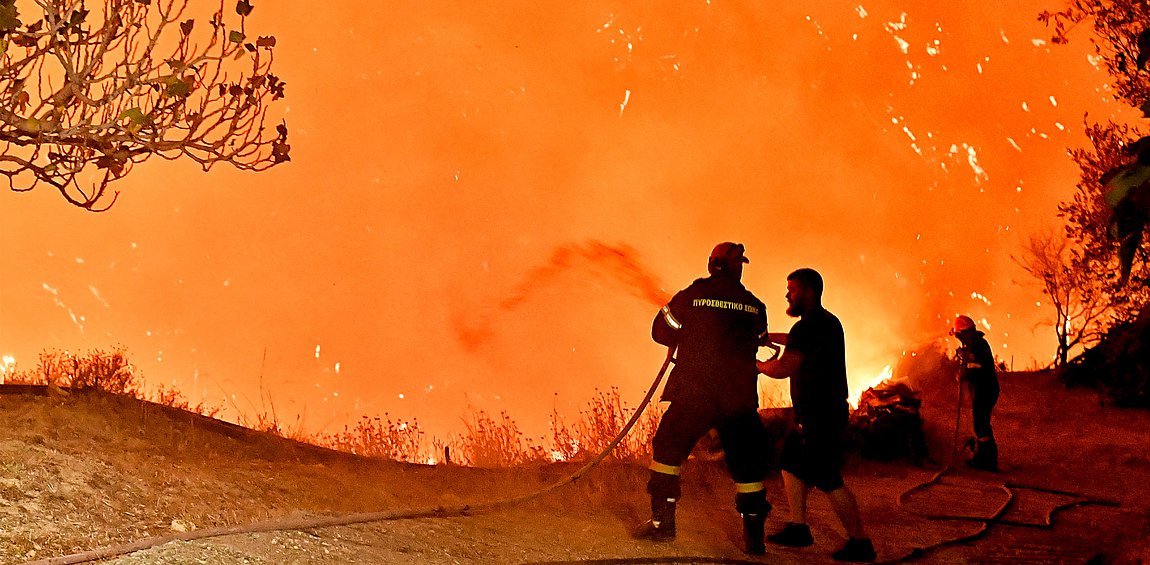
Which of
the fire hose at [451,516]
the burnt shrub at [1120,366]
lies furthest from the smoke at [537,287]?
the fire hose at [451,516]

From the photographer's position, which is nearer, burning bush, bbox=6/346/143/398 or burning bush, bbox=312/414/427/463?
burning bush, bbox=6/346/143/398

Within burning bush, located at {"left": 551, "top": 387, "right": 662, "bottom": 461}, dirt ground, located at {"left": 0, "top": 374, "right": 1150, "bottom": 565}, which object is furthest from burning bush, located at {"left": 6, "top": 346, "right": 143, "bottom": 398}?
burning bush, located at {"left": 551, "top": 387, "right": 662, "bottom": 461}

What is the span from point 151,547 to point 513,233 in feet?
91.4

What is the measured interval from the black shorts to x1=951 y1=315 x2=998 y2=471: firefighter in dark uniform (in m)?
5.48

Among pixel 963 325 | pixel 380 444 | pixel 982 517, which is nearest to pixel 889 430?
pixel 963 325

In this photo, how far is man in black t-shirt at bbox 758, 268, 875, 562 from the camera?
5938 mm

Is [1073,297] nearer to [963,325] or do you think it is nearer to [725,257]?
[963,325]

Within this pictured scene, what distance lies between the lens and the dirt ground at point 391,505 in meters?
4.76

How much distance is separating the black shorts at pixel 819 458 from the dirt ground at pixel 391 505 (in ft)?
1.74

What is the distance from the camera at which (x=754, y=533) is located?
19.2 ft

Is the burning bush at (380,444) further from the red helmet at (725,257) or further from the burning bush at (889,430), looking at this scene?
the burning bush at (889,430)

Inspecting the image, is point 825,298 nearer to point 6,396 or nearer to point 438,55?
point 438,55

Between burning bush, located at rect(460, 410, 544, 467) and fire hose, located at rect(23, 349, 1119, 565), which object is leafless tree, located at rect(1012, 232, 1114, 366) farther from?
burning bush, located at rect(460, 410, 544, 467)

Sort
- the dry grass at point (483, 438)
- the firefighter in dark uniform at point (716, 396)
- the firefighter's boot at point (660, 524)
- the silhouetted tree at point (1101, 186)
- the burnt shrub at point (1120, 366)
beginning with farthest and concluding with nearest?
the silhouetted tree at point (1101, 186), the burnt shrub at point (1120, 366), the dry grass at point (483, 438), the firefighter's boot at point (660, 524), the firefighter in dark uniform at point (716, 396)
